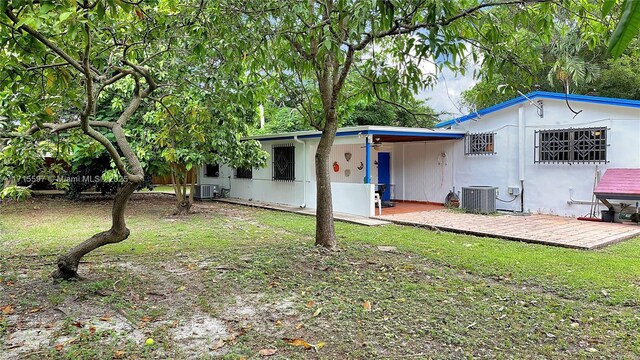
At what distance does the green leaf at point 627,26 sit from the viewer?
0.69 meters

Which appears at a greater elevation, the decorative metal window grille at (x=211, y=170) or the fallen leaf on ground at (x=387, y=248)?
the decorative metal window grille at (x=211, y=170)

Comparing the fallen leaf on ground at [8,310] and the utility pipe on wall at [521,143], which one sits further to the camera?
the utility pipe on wall at [521,143]

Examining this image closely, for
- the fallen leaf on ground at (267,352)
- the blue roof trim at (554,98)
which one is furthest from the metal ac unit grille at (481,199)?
the fallen leaf on ground at (267,352)

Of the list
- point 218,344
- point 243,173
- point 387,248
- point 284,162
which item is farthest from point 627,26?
point 243,173

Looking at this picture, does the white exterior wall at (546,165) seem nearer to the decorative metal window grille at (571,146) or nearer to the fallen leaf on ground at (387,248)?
the decorative metal window grille at (571,146)

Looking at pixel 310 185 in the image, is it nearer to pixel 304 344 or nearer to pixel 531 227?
pixel 531 227

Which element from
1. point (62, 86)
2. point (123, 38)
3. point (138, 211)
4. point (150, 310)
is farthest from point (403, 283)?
point (138, 211)

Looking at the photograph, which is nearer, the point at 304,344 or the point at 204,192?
the point at 304,344

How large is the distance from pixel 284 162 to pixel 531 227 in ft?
26.2

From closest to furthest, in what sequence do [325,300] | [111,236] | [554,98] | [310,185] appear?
[325,300]
[111,236]
[554,98]
[310,185]

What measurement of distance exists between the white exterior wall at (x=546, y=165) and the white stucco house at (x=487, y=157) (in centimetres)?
2

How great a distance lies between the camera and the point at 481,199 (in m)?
12.2

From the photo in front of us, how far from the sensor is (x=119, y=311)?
13.7 feet

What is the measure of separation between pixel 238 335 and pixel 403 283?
2.25m
